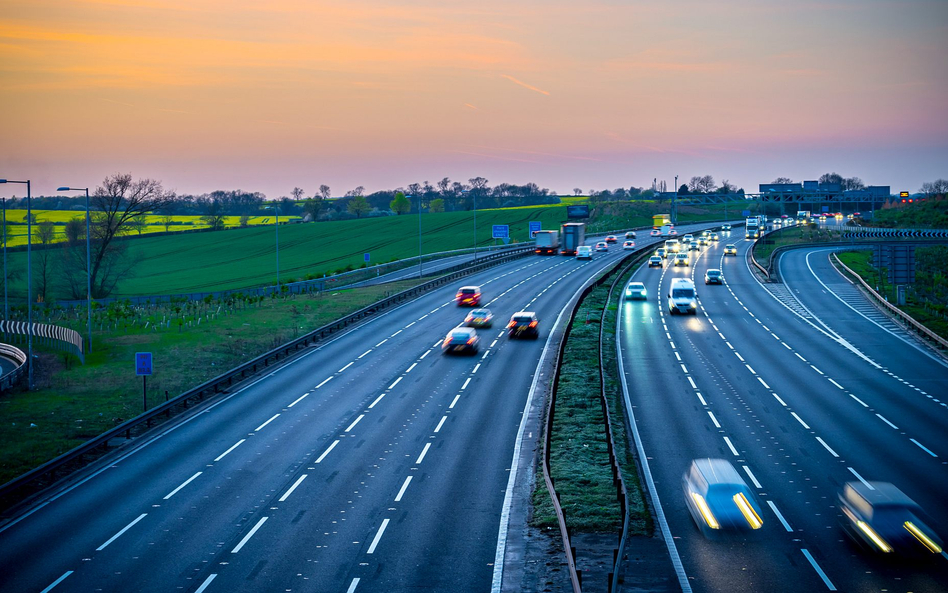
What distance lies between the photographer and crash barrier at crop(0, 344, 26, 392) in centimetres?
3872

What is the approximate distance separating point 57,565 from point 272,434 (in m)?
11.7

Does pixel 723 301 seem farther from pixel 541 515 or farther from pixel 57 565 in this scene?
pixel 57 565

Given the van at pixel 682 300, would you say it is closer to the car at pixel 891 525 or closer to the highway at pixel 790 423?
the highway at pixel 790 423

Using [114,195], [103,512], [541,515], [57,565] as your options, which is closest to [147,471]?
[103,512]

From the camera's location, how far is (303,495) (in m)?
23.0

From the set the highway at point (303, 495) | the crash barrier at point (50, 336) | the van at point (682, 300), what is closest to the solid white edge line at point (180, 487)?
the highway at point (303, 495)

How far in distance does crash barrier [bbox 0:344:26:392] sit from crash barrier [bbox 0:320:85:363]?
73.6 inches

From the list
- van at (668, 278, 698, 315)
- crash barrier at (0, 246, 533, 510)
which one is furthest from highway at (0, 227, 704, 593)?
van at (668, 278, 698, 315)

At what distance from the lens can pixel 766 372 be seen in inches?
1561

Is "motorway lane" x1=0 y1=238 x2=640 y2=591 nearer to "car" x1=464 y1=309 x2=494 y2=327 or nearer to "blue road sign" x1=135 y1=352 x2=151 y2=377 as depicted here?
"blue road sign" x1=135 y1=352 x2=151 y2=377

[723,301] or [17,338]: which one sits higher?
[723,301]

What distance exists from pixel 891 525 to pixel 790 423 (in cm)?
1302

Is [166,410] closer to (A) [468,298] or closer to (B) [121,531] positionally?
(B) [121,531]

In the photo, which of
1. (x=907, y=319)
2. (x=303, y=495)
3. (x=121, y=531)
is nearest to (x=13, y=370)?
(x=121, y=531)
